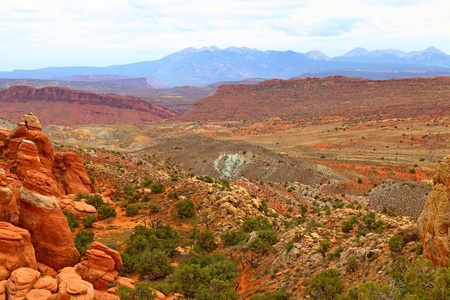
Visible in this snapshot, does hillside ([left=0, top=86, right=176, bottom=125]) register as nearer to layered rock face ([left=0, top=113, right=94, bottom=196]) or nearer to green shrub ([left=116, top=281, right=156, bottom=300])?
layered rock face ([left=0, top=113, right=94, bottom=196])

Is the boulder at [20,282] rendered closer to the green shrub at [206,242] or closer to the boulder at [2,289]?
the boulder at [2,289]

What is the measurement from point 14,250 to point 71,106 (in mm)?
167068

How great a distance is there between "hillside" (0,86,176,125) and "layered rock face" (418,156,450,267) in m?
161

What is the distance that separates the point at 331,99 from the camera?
130 m

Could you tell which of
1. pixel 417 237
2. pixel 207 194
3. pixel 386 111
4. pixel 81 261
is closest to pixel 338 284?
pixel 417 237

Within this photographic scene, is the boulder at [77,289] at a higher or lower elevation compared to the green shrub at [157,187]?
higher

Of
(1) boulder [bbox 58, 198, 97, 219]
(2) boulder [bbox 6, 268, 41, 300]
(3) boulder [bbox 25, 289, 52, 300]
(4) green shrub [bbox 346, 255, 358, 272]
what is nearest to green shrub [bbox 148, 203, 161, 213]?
(1) boulder [bbox 58, 198, 97, 219]

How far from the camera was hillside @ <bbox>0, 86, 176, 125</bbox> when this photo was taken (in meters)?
153

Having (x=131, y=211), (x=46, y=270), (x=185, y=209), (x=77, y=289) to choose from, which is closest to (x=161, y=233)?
(x=185, y=209)

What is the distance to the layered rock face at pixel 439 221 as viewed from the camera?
27.7ft

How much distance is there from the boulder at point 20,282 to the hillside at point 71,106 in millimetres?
152927

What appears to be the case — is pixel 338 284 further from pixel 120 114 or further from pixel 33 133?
pixel 120 114

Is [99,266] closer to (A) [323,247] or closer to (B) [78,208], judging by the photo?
(B) [78,208]

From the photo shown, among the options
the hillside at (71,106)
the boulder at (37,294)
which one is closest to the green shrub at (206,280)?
the boulder at (37,294)
